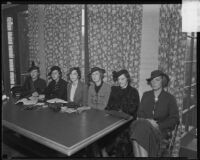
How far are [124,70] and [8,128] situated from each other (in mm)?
1083

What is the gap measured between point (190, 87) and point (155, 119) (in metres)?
0.40

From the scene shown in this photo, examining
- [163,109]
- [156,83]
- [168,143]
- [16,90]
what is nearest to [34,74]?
[16,90]

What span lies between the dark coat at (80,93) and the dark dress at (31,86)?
238mm

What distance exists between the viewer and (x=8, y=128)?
185cm

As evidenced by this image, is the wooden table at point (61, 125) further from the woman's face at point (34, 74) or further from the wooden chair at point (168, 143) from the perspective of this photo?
the wooden chair at point (168, 143)

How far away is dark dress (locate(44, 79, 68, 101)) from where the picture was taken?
1.98 m

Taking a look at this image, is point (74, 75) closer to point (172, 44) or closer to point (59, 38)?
point (59, 38)

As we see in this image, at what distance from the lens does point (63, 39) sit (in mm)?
1964

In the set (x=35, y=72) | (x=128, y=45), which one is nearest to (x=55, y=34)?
(x=35, y=72)

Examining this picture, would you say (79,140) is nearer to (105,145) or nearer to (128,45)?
(105,145)

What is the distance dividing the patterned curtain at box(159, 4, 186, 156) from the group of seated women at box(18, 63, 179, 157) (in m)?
0.08

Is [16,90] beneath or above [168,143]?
above

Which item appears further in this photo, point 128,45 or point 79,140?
point 128,45

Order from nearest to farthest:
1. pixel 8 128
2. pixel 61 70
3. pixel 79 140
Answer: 1. pixel 79 140
2. pixel 8 128
3. pixel 61 70
